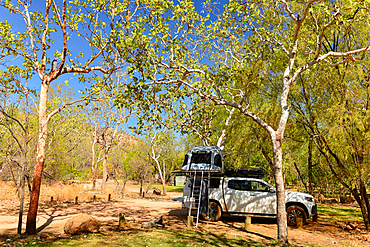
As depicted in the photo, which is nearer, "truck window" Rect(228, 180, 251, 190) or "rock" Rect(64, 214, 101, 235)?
"rock" Rect(64, 214, 101, 235)

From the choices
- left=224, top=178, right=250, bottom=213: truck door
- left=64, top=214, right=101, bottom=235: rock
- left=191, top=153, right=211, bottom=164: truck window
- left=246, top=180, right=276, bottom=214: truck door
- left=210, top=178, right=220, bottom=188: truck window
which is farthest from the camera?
left=210, top=178, right=220, bottom=188: truck window

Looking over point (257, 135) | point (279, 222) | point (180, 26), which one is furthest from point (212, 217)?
point (180, 26)

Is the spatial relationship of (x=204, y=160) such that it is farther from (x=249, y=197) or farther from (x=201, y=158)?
(x=249, y=197)

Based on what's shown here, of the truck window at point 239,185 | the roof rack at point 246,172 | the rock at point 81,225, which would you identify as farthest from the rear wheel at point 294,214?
the rock at point 81,225

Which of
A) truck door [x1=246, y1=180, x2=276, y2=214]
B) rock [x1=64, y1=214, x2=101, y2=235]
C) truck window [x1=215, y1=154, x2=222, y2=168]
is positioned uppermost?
truck window [x1=215, y1=154, x2=222, y2=168]

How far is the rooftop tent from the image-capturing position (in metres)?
10.3

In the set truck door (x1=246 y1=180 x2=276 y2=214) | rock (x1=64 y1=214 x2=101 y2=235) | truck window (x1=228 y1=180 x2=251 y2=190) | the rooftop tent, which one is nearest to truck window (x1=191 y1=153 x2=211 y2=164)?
the rooftop tent

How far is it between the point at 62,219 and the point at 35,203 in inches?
139

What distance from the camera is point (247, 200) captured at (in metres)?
10.5

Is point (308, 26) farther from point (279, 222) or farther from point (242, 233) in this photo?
point (242, 233)

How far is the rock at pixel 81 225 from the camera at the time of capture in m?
7.92

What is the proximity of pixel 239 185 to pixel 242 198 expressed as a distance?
0.59 meters

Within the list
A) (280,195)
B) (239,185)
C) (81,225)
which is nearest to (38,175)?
(81,225)

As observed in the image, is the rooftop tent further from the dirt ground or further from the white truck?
the dirt ground
